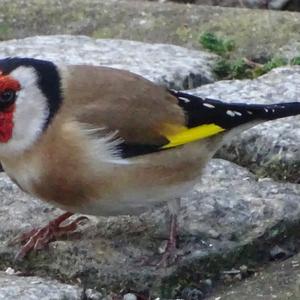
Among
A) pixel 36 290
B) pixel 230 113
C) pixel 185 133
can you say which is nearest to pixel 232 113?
pixel 230 113

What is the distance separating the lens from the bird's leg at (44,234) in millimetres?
3967

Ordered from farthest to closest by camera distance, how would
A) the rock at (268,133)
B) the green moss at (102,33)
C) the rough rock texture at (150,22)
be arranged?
the green moss at (102,33)
the rough rock texture at (150,22)
the rock at (268,133)

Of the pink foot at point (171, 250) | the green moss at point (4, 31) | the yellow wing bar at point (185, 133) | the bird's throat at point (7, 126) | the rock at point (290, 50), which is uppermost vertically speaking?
the bird's throat at point (7, 126)

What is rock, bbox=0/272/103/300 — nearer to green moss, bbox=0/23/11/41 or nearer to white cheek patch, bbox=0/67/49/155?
white cheek patch, bbox=0/67/49/155

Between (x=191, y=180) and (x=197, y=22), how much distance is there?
1615 mm

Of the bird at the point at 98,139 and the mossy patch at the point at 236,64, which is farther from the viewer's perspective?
the mossy patch at the point at 236,64

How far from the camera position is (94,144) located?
3.84 m

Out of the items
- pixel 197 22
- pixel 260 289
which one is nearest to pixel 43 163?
pixel 260 289

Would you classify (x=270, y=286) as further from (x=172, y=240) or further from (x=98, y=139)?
(x=98, y=139)

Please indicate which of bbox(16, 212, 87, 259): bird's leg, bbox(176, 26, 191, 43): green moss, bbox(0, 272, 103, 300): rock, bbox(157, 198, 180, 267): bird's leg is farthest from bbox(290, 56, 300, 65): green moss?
bbox(0, 272, 103, 300): rock

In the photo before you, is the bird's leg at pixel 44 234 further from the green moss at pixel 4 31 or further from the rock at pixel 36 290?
the green moss at pixel 4 31

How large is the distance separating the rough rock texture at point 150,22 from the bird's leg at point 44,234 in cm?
143

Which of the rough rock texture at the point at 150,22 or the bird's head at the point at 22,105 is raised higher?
the bird's head at the point at 22,105

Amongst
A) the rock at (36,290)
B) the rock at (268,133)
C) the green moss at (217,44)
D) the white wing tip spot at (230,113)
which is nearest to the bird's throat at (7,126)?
the rock at (36,290)
